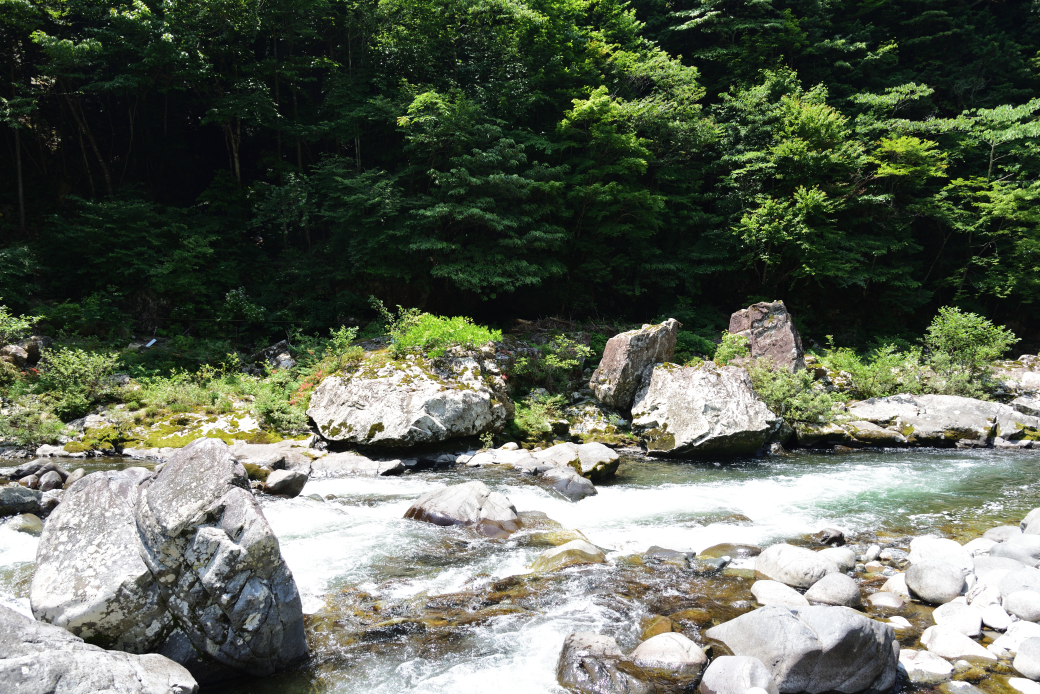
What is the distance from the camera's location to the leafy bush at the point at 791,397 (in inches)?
505

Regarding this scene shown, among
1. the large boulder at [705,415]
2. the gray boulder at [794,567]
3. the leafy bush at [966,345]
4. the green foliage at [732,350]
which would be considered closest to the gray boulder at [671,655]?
the gray boulder at [794,567]

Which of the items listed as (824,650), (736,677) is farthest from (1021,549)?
(736,677)

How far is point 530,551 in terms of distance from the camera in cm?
637

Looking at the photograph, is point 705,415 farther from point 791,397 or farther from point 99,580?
point 99,580

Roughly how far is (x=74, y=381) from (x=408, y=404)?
7676mm

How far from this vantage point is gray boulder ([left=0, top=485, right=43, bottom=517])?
22.8 ft

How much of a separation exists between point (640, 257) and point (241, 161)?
675 inches

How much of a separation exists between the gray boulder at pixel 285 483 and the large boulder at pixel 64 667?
16.3 feet

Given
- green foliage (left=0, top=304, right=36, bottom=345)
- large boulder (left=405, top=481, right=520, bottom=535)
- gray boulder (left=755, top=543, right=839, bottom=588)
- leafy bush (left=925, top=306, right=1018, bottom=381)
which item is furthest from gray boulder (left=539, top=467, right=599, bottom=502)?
leafy bush (left=925, top=306, right=1018, bottom=381)

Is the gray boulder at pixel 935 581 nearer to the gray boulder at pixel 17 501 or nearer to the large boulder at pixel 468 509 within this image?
the large boulder at pixel 468 509

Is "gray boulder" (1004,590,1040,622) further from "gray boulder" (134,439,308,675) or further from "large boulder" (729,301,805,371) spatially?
"large boulder" (729,301,805,371)

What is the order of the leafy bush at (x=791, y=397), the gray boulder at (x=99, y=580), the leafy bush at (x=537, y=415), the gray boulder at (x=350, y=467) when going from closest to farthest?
the gray boulder at (x=99, y=580), the gray boulder at (x=350, y=467), the leafy bush at (x=537, y=415), the leafy bush at (x=791, y=397)

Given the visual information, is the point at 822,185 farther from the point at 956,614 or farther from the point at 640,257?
the point at 956,614

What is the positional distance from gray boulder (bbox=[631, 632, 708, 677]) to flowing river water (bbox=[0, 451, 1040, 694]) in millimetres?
297
